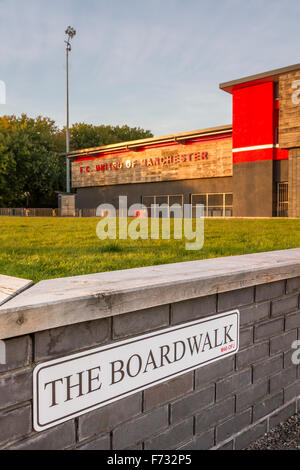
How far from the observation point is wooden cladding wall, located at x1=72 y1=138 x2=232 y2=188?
26250mm

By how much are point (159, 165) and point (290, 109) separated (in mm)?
11989

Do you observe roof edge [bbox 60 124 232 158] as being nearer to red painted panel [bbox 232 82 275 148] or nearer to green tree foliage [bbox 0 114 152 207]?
red painted panel [bbox 232 82 275 148]

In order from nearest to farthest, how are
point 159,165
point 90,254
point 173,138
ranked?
point 90,254 < point 173,138 < point 159,165

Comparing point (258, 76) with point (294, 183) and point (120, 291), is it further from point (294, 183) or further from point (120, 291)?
point (120, 291)

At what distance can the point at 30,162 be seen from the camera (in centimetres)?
4269

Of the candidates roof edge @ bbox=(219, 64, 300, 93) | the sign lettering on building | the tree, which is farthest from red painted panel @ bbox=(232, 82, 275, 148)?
the tree

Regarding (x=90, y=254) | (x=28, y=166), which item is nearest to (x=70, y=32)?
(x=28, y=166)

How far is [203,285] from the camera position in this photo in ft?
7.24

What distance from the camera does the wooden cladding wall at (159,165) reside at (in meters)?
26.2

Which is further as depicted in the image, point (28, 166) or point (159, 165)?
point (28, 166)

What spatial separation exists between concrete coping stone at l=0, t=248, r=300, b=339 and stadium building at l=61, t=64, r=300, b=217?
19892mm

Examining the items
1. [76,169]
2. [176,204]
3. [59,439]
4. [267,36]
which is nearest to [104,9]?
[59,439]

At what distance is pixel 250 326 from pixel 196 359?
0.61m

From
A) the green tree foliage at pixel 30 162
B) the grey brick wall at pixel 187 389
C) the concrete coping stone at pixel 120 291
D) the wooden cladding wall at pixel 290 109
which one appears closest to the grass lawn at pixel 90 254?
the concrete coping stone at pixel 120 291
